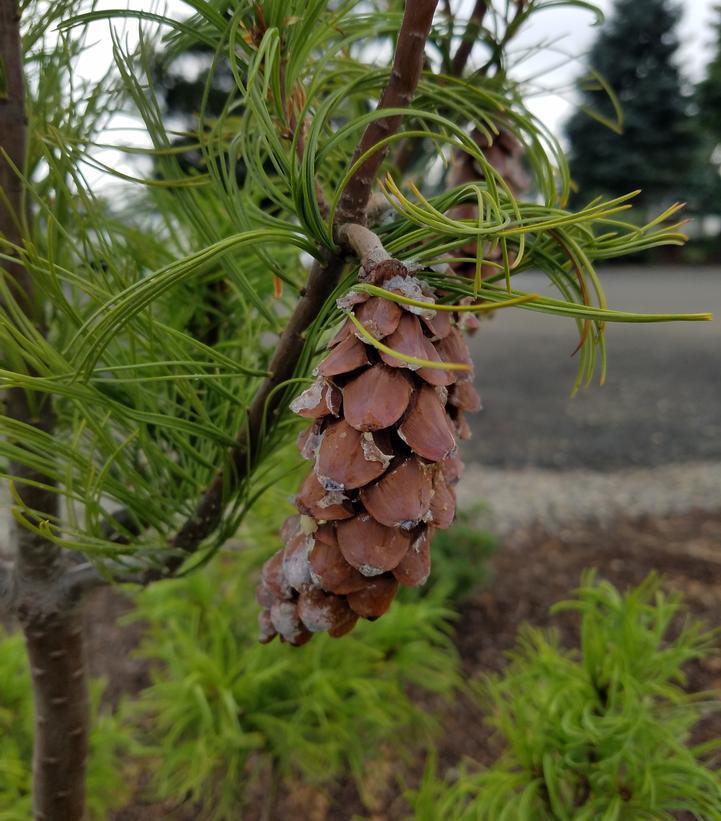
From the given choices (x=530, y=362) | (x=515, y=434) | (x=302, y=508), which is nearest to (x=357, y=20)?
(x=302, y=508)

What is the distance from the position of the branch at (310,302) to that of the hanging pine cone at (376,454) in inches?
2.3

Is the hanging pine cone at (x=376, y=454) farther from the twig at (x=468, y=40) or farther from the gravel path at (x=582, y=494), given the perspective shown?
the gravel path at (x=582, y=494)

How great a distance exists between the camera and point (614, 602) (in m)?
0.74

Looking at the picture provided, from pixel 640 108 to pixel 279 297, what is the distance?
416 inches

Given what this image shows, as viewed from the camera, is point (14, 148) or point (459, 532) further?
point (459, 532)

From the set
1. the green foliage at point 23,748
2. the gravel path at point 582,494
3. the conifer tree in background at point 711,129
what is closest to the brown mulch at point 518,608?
the gravel path at point 582,494

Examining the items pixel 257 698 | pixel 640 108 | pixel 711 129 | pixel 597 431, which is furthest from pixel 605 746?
pixel 640 108

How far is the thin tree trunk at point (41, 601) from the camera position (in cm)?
41

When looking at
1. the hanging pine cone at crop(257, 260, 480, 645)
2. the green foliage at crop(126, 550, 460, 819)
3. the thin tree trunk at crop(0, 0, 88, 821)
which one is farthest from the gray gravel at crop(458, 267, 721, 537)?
the hanging pine cone at crop(257, 260, 480, 645)

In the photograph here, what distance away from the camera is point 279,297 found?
39 cm

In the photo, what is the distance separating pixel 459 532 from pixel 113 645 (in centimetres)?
89

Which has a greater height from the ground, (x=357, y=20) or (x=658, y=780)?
(x=357, y=20)

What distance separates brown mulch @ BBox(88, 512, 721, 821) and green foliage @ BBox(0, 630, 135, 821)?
0.75 ft

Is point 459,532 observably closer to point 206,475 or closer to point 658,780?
point 658,780
